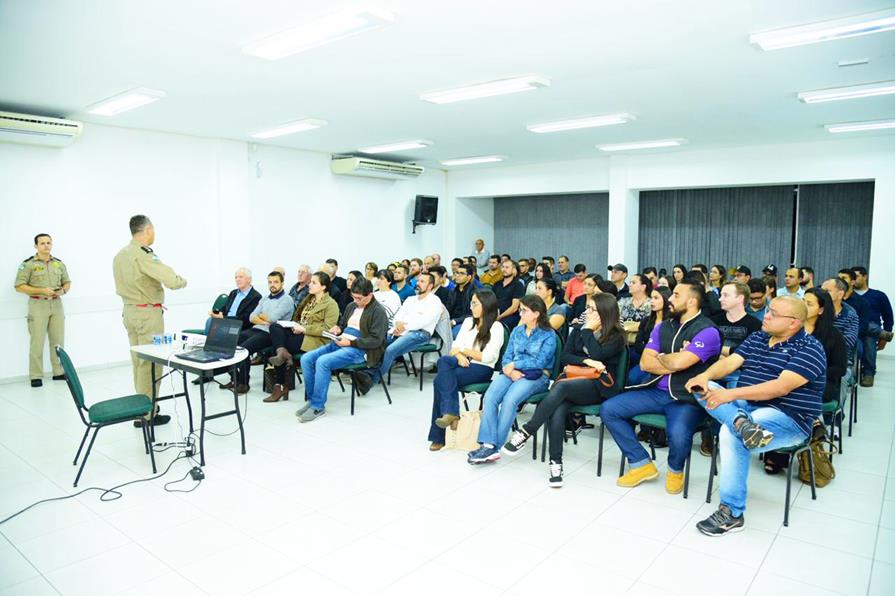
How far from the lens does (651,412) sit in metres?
3.74

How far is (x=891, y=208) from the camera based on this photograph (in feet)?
25.4

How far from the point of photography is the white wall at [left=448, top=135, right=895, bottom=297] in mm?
7809

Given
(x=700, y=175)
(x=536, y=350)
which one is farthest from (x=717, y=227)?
(x=536, y=350)

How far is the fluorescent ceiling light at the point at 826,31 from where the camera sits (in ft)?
11.6

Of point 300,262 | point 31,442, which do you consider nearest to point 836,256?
point 300,262

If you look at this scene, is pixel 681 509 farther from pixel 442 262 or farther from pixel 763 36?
pixel 442 262

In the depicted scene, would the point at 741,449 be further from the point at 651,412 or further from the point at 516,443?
the point at 516,443

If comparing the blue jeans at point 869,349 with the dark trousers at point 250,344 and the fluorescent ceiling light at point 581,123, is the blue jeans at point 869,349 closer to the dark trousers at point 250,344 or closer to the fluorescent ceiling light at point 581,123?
the fluorescent ceiling light at point 581,123

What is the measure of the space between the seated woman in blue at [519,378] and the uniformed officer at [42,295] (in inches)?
194

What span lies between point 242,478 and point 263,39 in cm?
290

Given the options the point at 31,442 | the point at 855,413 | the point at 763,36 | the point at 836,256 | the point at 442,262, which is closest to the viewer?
the point at 763,36

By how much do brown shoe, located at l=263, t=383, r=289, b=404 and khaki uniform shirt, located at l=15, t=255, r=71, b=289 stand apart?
2.81 meters

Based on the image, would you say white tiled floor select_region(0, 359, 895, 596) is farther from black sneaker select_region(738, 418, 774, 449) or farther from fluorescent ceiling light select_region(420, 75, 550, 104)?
fluorescent ceiling light select_region(420, 75, 550, 104)

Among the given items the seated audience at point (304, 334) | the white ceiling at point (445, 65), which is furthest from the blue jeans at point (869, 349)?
the seated audience at point (304, 334)
